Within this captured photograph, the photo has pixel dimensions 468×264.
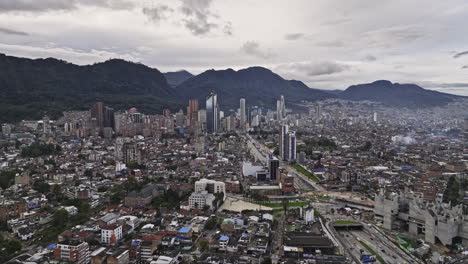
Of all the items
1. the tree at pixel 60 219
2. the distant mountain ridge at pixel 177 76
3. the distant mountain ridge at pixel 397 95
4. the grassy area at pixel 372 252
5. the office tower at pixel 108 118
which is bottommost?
the grassy area at pixel 372 252

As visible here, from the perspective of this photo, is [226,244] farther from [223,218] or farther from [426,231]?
[426,231]

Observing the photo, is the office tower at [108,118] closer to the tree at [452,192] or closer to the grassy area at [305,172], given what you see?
the grassy area at [305,172]

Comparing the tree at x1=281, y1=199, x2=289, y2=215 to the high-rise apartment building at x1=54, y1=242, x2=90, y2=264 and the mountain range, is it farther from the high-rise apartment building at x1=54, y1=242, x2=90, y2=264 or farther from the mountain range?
the mountain range

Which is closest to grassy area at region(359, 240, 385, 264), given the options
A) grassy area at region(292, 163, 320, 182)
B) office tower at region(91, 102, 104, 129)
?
grassy area at region(292, 163, 320, 182)

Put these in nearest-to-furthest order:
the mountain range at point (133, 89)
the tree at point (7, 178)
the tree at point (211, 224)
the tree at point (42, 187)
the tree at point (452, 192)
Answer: the tree at point (211, 224)
the tree at point (452, 192)
the tree at point (42, 187)
the tree at point (7, 178)
the mountain range at point (133, 89)

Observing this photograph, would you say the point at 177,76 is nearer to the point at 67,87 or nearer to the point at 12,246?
the point at 67,87

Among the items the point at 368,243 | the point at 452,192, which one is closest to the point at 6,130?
the point at 368,243

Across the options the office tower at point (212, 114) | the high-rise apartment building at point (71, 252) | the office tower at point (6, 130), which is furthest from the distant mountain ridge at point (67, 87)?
the high-rise apartment building at point (71, 252)

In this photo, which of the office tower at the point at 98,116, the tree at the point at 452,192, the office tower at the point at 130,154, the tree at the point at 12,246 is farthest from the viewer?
the office tower at the point at 98,116
